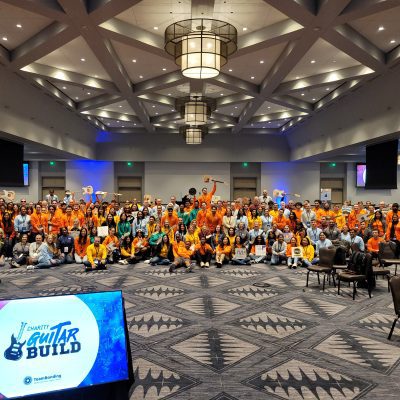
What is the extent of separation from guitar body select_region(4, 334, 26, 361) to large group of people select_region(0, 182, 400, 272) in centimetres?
692

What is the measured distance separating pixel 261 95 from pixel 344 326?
10.3 meters

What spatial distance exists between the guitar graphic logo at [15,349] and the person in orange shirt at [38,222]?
997 cm

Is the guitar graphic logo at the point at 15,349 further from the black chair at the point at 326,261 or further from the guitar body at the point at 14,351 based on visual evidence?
the black chair at the point at 326,261

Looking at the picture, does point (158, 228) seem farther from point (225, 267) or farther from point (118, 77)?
point (118, 77)

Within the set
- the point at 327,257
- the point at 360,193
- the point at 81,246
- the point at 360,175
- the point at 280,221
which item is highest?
the point at 360,175

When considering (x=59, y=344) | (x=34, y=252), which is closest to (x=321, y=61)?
(x=34, y=252)

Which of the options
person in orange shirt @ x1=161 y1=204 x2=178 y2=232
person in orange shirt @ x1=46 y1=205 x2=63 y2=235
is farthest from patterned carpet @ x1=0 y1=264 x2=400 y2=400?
person in orange shirt @ x1=161 y1=204 x2=178 y2=232

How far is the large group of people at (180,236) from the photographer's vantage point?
1010 centimetres

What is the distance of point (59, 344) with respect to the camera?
8.21ft

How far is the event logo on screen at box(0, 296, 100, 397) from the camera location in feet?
7.76

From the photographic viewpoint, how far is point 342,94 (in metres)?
13.6

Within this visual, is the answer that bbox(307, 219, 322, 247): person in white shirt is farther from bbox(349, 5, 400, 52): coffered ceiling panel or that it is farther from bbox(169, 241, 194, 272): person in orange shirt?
bbox(349, 5, 400, 52): coffered ceiling panel

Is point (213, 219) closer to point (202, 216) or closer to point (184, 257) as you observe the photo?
point (202, 216)

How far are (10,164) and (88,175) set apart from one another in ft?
32.8
